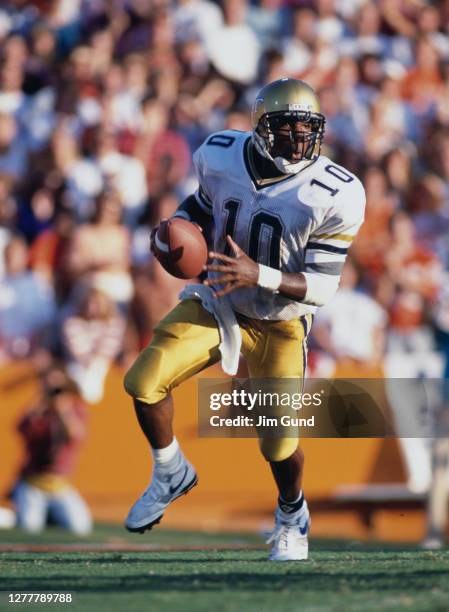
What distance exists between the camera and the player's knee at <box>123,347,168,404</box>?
5.07m

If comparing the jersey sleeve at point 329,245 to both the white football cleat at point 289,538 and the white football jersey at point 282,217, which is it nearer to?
the white football jersey at point 282,217

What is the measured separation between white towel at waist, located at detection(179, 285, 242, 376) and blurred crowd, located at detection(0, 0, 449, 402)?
2910mm

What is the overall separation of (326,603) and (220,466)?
4548mm

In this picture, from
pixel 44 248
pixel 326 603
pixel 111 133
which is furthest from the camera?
pixel 111 133

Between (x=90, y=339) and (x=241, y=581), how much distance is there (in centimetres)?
400

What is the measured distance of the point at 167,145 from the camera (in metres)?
9.57

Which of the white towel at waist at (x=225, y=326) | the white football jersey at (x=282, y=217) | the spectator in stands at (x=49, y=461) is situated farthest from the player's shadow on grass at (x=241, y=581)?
the spectator in stands at (x=49, y=461)

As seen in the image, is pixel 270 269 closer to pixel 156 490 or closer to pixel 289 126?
pixel 289 126

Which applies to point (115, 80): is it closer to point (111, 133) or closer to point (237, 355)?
point (111, 133)

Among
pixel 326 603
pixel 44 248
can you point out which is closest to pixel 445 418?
pixel 44 248

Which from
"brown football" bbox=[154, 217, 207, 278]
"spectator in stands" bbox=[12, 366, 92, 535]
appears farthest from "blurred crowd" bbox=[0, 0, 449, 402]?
"brown football" bbox=[154, 217, 207, 278]

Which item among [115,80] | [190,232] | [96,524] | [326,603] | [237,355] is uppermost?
[115,80]

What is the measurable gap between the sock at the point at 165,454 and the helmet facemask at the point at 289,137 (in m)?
1.19

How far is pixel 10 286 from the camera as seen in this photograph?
332 inches
